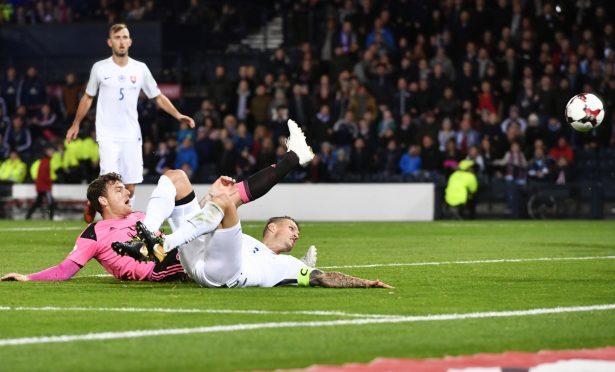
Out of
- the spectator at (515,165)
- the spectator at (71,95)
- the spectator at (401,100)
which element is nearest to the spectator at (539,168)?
the spectator at (515,165)

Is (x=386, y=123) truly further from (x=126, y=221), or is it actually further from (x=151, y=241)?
(x=151, y=241)

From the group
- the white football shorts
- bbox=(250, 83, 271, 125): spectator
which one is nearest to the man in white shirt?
the white football shorts

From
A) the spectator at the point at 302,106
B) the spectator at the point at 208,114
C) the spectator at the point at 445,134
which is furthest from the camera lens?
the spectator at the point at 208,114

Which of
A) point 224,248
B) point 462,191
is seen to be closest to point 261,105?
point 462,191

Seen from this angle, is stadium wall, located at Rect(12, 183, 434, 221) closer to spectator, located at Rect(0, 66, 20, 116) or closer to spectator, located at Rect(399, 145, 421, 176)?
spectator, located at Rect(399, 145, 421, 176)

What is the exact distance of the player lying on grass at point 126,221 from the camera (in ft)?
36.9

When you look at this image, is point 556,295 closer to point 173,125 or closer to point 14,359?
point 14,359

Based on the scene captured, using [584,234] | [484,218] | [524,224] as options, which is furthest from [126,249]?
[484,218]

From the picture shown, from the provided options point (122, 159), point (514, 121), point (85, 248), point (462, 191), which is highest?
point (514, 121)

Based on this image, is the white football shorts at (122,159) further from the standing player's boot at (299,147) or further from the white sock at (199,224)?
the white sock at (199,224)

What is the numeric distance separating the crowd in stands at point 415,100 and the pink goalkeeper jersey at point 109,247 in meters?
18.6

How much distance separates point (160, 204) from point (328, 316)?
248 centimetres

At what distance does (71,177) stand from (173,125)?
3.64m

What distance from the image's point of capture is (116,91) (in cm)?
1656
